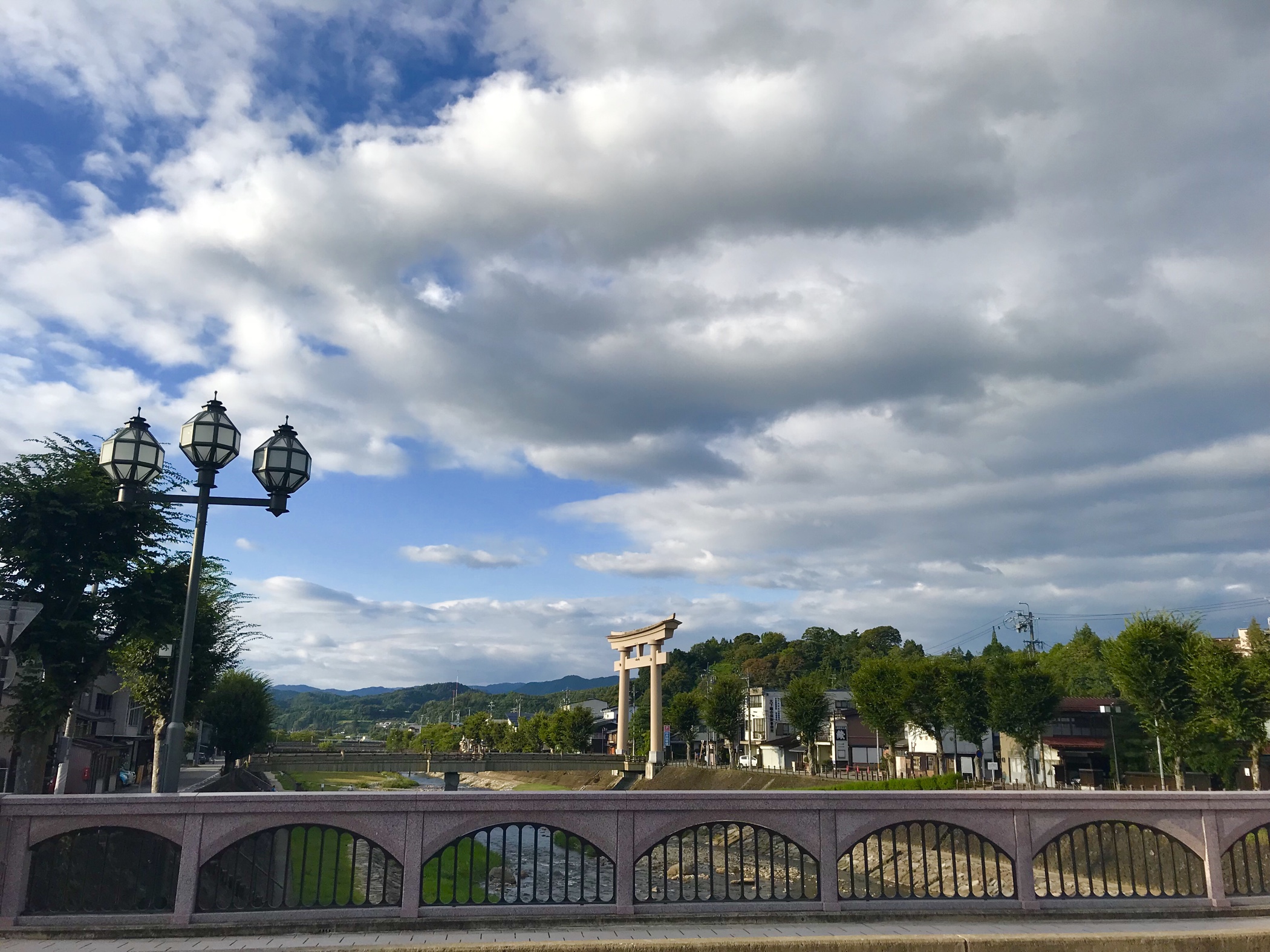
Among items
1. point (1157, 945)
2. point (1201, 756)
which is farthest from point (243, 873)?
point (1201, 756)

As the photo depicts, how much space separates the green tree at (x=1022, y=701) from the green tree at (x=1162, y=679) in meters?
9.81

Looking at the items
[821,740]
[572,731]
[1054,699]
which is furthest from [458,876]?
[572,731]

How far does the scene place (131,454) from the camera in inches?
447

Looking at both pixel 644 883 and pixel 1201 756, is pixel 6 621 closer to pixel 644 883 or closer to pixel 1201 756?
pixel 644 883

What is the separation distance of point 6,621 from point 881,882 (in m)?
10.2

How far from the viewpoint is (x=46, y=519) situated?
1622cm

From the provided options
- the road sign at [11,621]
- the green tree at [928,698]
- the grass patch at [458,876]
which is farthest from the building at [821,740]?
the road sign at [11,621]

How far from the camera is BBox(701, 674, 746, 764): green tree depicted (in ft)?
265

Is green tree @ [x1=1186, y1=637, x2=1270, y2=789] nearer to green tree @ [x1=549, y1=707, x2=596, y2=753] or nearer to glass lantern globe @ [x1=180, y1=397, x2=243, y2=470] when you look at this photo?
glass lantern globe @ [x1=180, y1=397, x2=243, y2=470]

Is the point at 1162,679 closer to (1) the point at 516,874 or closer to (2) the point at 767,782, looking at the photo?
(2) the point at 767,782

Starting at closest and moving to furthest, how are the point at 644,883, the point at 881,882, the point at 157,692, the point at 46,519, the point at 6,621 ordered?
the point at 6,621
the point at 881,882
the point at 46,519
the point at 644,883
the point at 157,692

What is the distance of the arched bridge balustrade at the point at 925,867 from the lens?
1030 centimetres

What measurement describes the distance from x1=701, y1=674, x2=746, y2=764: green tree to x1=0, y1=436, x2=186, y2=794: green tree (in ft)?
224

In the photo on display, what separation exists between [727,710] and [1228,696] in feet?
163
